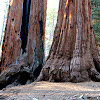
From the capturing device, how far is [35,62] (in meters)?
4.60

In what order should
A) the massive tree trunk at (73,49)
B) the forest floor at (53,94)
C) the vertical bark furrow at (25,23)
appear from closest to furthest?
the forest floor at (53,94) < the massive tree trunk at (73,49) < the vertical bark furrow at (25,23)

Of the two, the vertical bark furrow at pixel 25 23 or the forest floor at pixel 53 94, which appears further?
the vertical bark furrow at pixel 25 23

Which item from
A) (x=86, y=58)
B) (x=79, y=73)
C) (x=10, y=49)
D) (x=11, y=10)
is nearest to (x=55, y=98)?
(x=79, y=73)

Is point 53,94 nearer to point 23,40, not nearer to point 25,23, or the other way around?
point 23,40

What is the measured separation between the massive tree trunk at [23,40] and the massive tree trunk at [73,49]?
3.01 ft

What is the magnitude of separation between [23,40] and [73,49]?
1.93m

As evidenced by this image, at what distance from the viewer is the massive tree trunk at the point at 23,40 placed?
4184mm

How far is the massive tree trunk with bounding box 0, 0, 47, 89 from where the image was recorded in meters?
4.18

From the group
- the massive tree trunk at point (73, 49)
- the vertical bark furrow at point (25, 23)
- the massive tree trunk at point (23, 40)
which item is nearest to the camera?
the massive tree trunk at point (73, 49)

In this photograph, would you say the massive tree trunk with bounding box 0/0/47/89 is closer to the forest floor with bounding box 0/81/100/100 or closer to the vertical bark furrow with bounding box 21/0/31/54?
the vertical bark furrow with bounding box 21/0/31/54

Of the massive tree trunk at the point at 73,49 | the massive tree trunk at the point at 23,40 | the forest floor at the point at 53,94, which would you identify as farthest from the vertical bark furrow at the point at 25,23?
the forest floor at the point at 53,94

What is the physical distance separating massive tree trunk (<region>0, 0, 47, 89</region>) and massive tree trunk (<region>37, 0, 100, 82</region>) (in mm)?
916

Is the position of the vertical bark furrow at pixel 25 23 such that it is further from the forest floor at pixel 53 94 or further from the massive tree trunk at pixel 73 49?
the forest floor at pixel 53 94

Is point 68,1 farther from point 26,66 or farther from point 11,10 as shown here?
point 26,66
